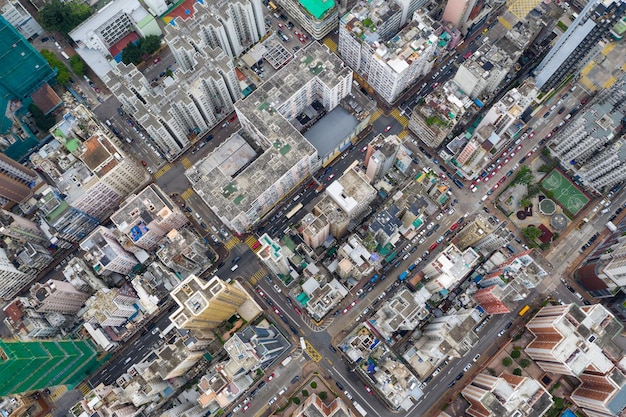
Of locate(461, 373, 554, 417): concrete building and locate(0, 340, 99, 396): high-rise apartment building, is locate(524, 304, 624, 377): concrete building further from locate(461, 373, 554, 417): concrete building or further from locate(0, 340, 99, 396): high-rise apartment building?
locate(0, 340, 99, 396): high-rise apartment building

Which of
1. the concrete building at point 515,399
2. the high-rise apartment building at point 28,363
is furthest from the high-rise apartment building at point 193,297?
the concrete building at point 515,399

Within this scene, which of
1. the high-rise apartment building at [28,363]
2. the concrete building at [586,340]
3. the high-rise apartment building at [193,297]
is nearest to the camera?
the high-rise apartment building at [28,363]

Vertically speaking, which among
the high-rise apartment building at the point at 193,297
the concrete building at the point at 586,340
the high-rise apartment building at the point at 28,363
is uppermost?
the high-rise apartment building at the point at 28,363

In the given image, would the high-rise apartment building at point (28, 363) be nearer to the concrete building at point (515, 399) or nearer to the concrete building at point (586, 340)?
the concrete building at point (515, 399)

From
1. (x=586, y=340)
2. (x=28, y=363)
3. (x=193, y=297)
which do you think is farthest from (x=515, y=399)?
(x=28, y=363)

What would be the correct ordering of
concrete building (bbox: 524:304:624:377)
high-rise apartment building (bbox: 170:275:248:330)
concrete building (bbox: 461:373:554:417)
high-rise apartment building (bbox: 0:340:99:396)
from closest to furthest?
high-rise apartment building (bbox: 0:340:99:396) < high-rise apartment building (bbox: 170:275:248:330) < concrete building (bbox: 461:373:554:417) < concrete building (bbox: 524:304:624:377)

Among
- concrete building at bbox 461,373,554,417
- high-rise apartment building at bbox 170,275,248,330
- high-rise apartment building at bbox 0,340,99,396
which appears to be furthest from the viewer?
concrete building at bbox 461,373,554,417

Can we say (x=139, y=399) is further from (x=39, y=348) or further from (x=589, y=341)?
(x=589, y=341)

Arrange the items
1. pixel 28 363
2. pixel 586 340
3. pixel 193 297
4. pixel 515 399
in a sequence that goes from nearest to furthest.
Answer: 1. pixel 193 297
2. pixel 28 363
3. pixel 515 399
4. pixel 586 340

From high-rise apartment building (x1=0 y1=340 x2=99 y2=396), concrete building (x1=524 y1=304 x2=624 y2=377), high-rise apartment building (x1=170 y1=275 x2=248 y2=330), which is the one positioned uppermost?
high-rise apartment building (x1=0 y1=340 x2=99 y2=396)

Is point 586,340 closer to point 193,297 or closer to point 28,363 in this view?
point 193,297

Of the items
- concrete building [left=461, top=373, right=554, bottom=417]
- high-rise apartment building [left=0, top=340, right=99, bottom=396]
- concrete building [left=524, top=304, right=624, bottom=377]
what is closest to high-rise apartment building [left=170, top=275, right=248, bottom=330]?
high-rise apartment building [left=0, top=340, right=99, bottom=396]
